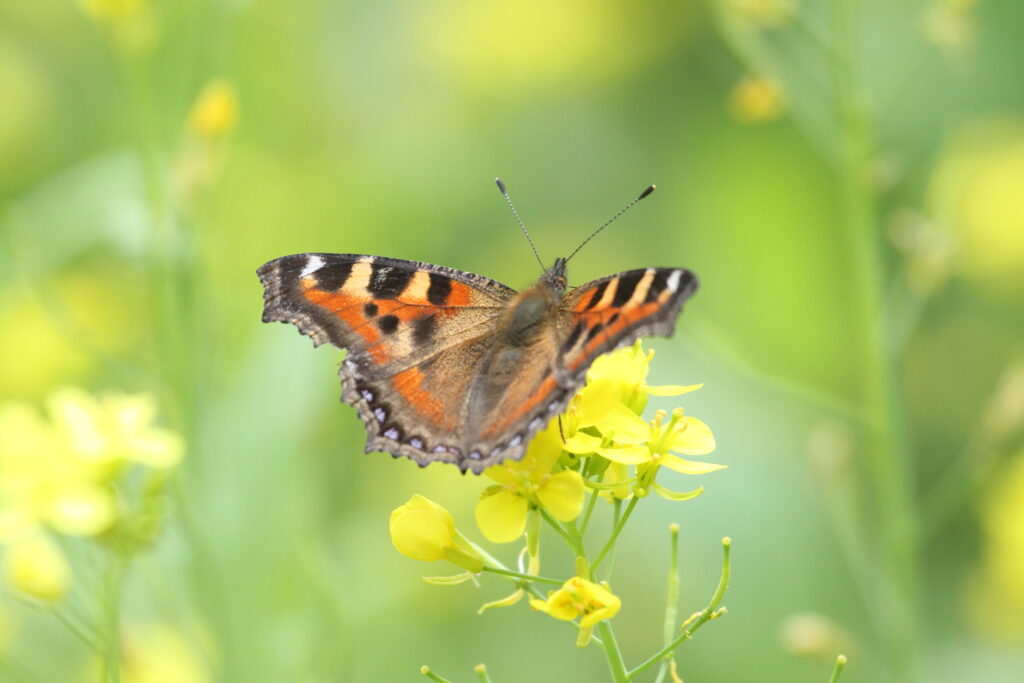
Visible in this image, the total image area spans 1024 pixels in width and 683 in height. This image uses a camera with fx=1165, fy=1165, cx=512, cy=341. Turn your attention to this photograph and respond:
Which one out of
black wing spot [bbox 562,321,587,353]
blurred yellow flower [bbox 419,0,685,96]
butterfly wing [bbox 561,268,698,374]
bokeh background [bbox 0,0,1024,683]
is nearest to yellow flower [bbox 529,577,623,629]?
→ butterfly wing [bbox 561,268,698,374]

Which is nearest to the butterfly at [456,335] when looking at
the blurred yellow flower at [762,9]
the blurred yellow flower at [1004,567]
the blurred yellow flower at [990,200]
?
the blurred yellow flower at [762,9]

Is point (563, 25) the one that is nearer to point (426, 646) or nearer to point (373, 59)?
point (373, 59)

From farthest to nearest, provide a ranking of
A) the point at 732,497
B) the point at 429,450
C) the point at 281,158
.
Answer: the point at 281,158
the point at 732,497
the point at 429,450

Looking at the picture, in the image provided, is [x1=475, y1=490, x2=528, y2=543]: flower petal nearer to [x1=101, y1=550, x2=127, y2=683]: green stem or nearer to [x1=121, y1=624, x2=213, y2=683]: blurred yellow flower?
[x1=101, y1=550, x2=127, y2=683]: green stem

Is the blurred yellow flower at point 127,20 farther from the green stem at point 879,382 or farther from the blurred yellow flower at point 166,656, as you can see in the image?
the green stem at point 879,382

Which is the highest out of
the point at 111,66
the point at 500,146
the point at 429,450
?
the point at 111,66

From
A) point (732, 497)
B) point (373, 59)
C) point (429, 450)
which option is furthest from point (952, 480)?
point (373, 59)
